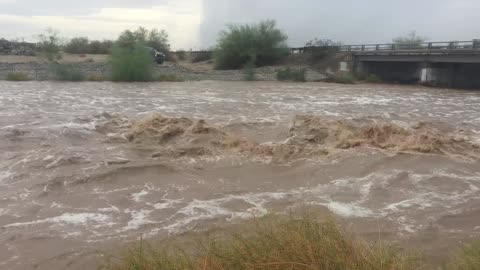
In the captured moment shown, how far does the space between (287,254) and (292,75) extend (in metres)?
48.7

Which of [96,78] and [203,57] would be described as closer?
[96,78]

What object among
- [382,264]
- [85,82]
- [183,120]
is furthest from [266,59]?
[382,264]

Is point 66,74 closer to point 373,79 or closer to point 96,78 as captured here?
point 96,78

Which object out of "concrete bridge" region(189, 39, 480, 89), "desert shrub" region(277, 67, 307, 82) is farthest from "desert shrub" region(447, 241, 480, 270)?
"desert shrub" region(277, 67, 307, 82)

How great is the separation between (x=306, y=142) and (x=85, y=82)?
3011cm

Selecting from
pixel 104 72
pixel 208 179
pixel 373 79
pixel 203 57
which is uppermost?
pixel 203 57

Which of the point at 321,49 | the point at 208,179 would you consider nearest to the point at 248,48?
the point at 321,49

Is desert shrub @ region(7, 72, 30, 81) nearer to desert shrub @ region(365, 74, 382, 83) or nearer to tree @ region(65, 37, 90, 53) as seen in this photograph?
desert shrub @ region(365, 74, 382, 83)

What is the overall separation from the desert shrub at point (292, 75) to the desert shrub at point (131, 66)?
13900mm

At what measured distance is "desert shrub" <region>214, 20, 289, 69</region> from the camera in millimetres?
64188

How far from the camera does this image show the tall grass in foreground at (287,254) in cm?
466

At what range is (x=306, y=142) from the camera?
50.4ft

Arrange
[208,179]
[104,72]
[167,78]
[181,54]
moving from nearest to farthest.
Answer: [208,179] → [167,78] → [104,72] → [181,54]

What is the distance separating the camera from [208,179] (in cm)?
1159
